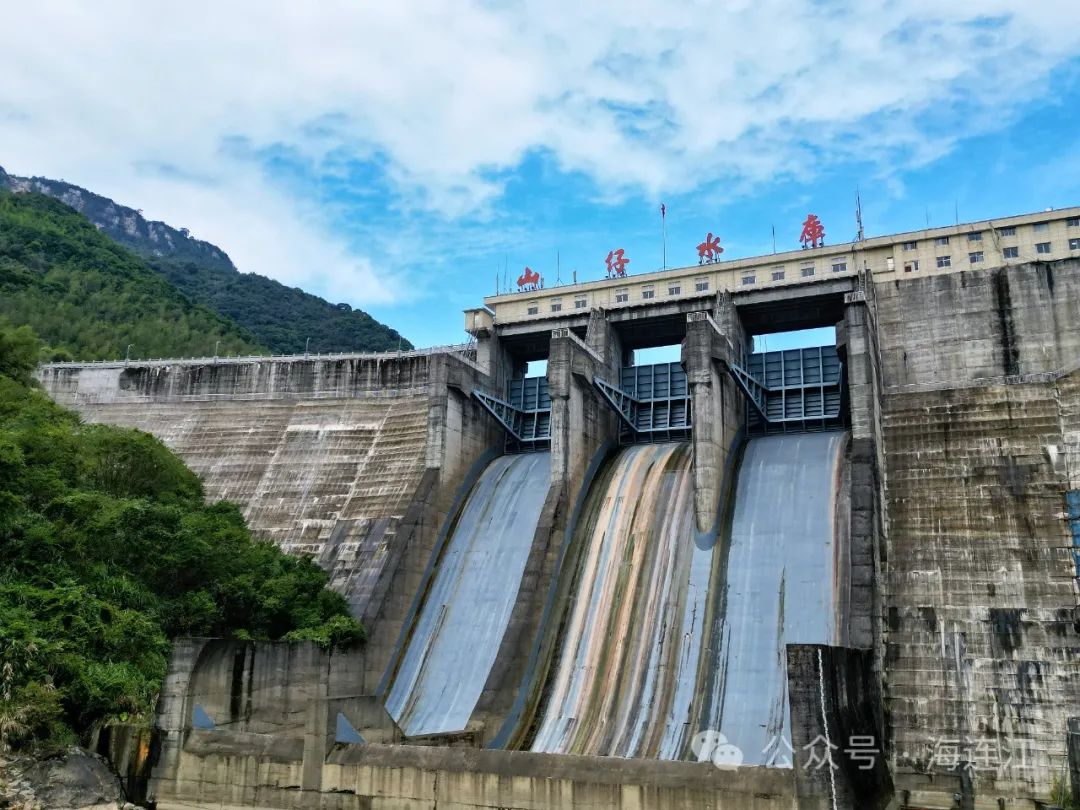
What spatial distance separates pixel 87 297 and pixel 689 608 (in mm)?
49216

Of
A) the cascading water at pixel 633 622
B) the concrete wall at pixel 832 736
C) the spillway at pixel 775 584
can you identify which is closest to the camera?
the concrete wall at pixel 832 736

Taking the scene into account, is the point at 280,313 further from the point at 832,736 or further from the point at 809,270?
the point at 832,736

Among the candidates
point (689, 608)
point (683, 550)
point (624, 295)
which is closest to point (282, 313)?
point (624, 295)

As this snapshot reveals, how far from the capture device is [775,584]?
21.0 meters

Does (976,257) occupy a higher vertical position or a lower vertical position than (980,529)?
higher

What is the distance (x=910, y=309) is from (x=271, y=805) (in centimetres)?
2126

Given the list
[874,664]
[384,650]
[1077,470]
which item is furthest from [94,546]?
[1077,470]

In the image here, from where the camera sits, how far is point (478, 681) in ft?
70.4

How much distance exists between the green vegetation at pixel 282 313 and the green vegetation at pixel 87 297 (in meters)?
15.3

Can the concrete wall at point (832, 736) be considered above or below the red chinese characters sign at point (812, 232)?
below

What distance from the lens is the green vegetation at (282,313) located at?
8294cm

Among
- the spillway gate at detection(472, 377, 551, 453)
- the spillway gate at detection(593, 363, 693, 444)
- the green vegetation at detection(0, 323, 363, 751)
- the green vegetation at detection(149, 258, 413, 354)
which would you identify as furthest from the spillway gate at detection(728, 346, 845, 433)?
the green vegetation at detection(149, 258, 413, 354)

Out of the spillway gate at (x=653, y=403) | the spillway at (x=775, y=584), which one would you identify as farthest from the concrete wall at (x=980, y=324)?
the spillway gate at (x=653, y=403)

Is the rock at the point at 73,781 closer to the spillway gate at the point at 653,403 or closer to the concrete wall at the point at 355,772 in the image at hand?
the concrete wall at the point at 355,772
